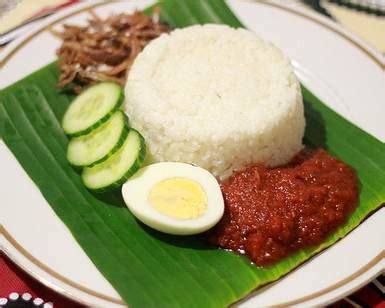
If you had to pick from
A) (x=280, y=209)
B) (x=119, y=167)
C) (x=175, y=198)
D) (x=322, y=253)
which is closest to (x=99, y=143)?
(x=119, y=167)

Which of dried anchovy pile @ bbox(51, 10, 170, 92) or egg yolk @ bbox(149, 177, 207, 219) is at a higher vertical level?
dried anchovy pile @ bbox(51, 10, 170, 92)

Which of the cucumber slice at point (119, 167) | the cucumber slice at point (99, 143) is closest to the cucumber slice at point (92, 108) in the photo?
the cucumber slice at point (99, 143)

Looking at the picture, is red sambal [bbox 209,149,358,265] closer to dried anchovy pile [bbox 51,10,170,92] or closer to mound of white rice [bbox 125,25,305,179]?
mound of white rice [bbox 125,25,305,179]

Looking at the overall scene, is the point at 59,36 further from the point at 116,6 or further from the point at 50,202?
the point at 50,202

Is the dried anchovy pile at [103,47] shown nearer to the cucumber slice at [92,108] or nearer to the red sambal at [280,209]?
the cucumber slice at [92,108]

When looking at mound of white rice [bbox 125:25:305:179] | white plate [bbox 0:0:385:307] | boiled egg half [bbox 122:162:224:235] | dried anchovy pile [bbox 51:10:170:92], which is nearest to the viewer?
white plate [bbox 0:0:385:307]

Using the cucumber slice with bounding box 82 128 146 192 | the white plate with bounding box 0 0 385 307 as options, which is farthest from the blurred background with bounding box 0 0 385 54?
the cucumber slice with bounding box 82 128 146 192
